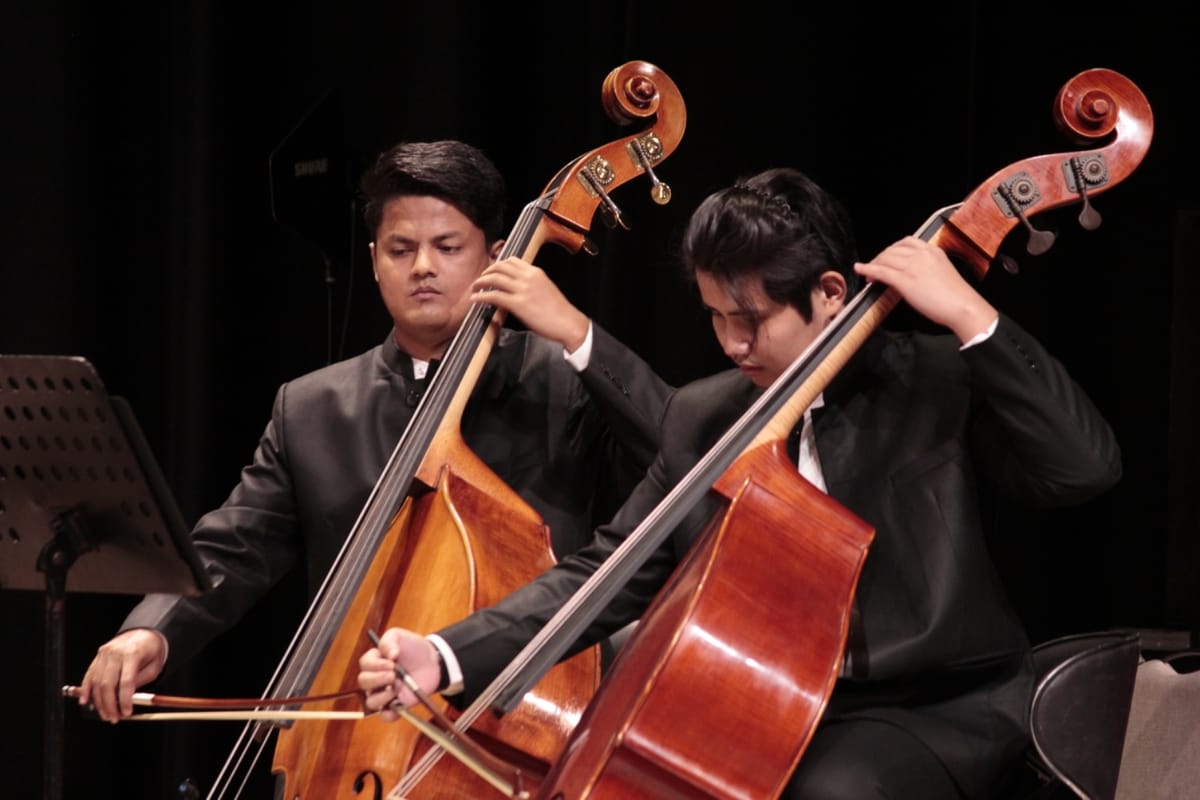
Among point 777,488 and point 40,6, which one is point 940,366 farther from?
point 40,6

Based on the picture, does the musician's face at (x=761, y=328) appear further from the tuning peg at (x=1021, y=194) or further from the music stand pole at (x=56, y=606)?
the music stand pole at (x=56, y=606)

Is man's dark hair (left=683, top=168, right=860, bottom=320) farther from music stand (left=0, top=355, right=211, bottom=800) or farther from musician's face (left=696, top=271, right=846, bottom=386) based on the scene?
music stand (left=0, top=355, right=211, bottom=800)

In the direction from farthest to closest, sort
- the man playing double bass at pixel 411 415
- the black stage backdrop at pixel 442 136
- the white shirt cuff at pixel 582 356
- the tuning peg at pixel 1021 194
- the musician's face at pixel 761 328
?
the black stage backdrop at pixel 442 136
the man playing double bass at pixel 411 415
the white shirt cuff at pixel 582 356
the musician's face at pixel 761 328
the tuning peg at pixel 1021 194

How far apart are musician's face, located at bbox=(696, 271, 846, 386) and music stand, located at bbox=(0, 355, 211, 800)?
0.72 metres

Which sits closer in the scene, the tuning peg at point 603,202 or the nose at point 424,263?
the tuning peg at point 603,202

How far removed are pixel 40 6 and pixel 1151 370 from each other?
7.26 feet

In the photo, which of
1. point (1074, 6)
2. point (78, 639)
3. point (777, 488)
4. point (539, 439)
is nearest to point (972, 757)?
point (777, 488)

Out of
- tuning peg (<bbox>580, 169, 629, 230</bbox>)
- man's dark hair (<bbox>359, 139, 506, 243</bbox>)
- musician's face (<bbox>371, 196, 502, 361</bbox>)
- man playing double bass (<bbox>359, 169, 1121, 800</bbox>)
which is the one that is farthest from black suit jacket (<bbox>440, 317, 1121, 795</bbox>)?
man's dark hair (<bbox>359, 139, 506, 243</bbox>)

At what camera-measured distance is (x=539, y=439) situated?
256cm

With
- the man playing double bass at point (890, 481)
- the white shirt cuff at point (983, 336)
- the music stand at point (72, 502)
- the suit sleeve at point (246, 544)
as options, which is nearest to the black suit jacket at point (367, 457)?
the suit sleeve at point (246, 544)

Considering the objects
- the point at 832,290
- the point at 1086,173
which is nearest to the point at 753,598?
the point at 832,290

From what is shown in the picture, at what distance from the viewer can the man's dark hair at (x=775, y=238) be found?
2.09m

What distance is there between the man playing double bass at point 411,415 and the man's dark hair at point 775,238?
0.35 m

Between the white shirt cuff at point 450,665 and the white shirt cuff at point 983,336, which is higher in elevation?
the white shirt cuff at point 983,336
